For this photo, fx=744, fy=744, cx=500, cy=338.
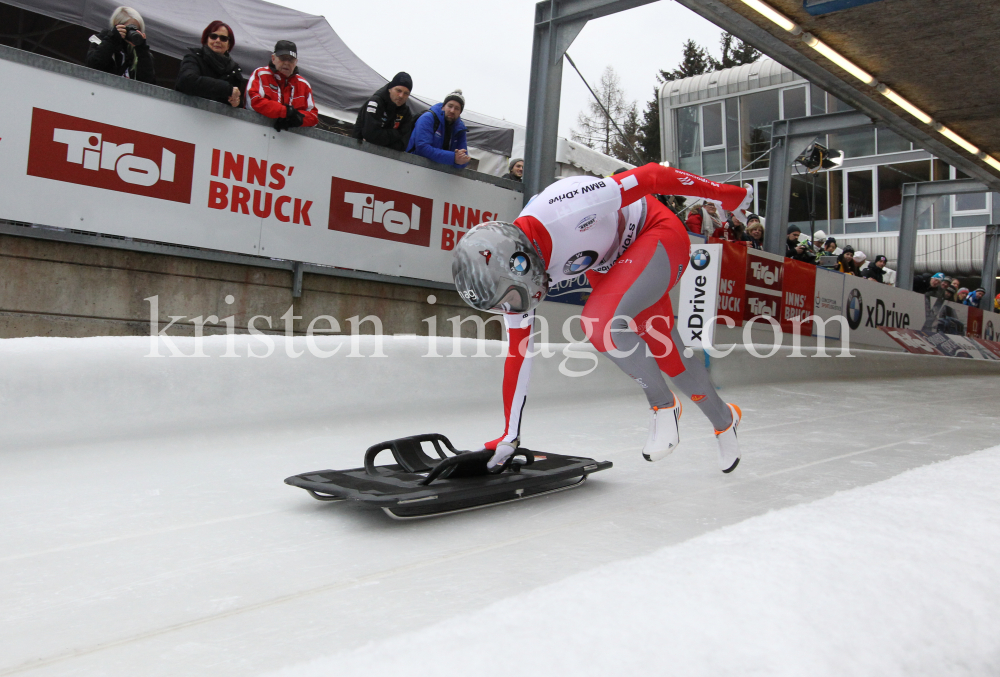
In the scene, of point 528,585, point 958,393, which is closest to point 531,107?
point 958,393

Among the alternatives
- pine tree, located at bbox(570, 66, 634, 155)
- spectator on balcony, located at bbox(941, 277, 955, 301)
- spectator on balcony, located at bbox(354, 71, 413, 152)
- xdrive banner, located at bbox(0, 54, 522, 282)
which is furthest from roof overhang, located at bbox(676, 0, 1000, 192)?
pine tree, located at bbox(570, 66, 634, 155)

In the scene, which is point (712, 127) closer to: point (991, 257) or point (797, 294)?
point (991, 257)

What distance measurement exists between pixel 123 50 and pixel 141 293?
143cm

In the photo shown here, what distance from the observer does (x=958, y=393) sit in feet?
23.1

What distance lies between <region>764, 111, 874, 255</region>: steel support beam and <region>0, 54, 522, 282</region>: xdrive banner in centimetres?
497

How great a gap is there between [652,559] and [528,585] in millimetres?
622

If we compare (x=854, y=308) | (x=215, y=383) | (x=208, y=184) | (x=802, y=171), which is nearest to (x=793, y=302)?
(x=854, y=308)

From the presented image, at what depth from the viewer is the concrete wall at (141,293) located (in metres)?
3.90

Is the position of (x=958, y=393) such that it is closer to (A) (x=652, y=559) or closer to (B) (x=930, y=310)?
(B) (x=930, y=310)

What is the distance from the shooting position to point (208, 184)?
4.41 m

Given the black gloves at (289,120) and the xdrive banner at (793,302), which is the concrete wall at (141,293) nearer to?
the black gloves at (289,120)

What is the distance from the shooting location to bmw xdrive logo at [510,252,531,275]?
98.3 inches

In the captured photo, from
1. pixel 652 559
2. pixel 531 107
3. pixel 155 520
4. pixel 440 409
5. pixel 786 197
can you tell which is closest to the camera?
pixel 652 559

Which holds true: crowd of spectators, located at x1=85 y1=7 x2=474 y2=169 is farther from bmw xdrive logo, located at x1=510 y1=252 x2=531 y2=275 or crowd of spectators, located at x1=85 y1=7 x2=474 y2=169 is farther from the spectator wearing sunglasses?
bmw xdrive logo, located at x1=510 y1=252 x2=531 y2=275
